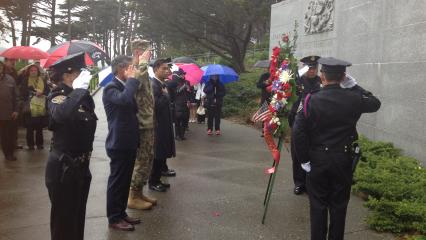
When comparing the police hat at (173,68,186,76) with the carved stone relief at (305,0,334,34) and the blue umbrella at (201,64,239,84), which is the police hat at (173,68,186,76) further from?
the carved stone relief at (305,0,334,34)

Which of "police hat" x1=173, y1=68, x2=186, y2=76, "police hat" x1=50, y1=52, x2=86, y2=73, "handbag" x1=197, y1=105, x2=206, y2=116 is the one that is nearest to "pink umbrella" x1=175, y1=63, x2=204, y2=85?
"police hat" x1=173, y1=68, x2=186, y2=76

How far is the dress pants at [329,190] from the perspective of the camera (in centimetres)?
397

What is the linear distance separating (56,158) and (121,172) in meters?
1.24

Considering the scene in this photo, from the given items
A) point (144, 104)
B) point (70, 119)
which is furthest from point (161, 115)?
point (70, 119)

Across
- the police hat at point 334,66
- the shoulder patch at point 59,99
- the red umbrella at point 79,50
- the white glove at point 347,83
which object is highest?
the red umbrella at point 79,50

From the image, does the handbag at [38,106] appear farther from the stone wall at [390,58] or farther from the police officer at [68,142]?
the stone wall at [390,58]

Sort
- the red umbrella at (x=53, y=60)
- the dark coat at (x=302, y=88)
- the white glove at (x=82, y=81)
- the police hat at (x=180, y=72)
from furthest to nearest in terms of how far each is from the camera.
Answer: the police hat at (x=180, y=72) < the red umbrella at (x=53, y=60) < the dark coat at (x=302, y=88) < the white glove at (x=82, y=81)

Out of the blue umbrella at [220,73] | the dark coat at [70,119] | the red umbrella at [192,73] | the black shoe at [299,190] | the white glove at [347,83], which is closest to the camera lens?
the dark coat at [70,119]

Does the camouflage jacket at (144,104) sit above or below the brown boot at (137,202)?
above

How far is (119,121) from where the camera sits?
4879 mm

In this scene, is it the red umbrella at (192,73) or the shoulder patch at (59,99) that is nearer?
the shoulder patch at (59,99)

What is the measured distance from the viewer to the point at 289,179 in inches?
288

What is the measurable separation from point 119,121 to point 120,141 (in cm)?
21

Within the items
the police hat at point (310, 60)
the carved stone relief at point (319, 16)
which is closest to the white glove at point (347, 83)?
→ the police hat at point (310, 60)
